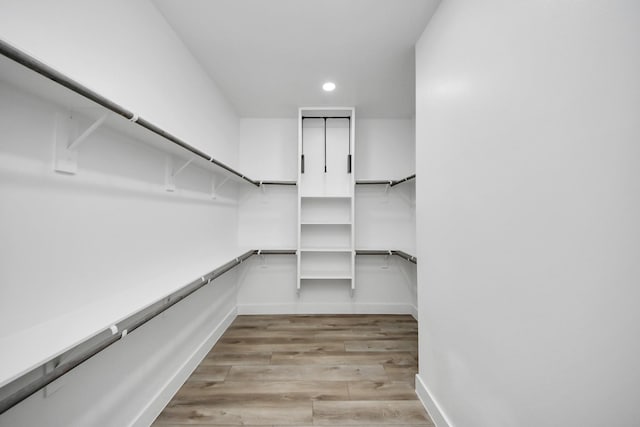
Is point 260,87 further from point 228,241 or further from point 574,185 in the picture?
point 574,185

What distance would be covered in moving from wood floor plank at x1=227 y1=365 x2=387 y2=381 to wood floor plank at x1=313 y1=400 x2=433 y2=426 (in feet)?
0.77

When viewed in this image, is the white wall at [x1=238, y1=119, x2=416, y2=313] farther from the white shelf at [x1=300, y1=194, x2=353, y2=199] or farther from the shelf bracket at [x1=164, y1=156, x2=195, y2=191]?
the shelf bracket at [x1=164, y1=156, x2=195, y2=191]

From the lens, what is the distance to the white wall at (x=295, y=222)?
9.77ft

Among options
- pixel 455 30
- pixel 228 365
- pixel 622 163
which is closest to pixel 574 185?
pixel 622 163

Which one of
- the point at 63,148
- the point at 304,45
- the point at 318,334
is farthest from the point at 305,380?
the point at 304,45

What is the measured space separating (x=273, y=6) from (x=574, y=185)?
5.23 feet

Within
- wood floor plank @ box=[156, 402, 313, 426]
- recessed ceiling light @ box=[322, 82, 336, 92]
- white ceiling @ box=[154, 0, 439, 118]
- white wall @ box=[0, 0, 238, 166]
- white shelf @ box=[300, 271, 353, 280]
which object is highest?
recessed ceiling light @ box=[322, 82, 336, 92]

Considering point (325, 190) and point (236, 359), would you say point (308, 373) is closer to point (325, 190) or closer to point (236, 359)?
point (236, 359)

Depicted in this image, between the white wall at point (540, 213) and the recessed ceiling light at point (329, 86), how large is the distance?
1.08m

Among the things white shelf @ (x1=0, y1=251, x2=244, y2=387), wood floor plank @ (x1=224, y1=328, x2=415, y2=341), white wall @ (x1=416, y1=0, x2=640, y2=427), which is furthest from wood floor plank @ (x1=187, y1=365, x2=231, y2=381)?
white wall @ (x1=416, y1=0, x2=640, y2=427)

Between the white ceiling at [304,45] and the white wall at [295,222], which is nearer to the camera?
the white ceiling at [304,45]

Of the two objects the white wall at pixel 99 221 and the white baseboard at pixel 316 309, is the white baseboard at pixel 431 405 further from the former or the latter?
the white wall at pixel 99 221

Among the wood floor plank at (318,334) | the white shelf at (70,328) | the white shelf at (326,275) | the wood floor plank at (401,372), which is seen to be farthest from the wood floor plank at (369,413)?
the white shelf at (326,275)

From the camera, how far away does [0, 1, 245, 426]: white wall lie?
769 mm
